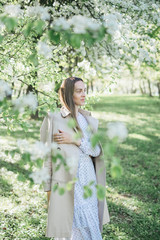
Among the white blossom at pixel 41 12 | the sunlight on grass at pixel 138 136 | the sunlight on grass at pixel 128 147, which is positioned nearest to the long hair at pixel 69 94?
the white blossom at pixel 41 12

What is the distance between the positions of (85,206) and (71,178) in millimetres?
337

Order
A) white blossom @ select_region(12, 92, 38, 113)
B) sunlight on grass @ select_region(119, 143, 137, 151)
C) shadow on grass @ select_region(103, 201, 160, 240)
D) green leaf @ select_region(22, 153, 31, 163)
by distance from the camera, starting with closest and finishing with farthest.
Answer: green leaf @ select_region(22, 153, 31, 163)
white blossom @ select_region(12, 92, 38, 113)
shadow on grass @ select_region(103, 201, 160, 240)
sunlight on grass @ select_region(119, 143, 137, 151)

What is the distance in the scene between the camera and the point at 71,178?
288cm

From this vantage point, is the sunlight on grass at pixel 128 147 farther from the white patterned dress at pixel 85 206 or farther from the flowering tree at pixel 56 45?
the white patterned dress at pixel 85 206

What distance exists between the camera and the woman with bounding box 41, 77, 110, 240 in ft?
9.34

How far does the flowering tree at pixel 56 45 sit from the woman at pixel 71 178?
0.78ft

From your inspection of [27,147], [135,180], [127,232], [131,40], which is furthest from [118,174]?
[135,180]

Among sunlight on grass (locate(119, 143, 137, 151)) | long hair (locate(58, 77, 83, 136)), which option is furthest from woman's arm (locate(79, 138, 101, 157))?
sunlight on grass (locate(119, 143, 137, 151))

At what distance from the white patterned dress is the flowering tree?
0.65 metres

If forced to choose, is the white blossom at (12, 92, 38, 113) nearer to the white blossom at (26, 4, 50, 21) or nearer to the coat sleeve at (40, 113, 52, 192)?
the white blossom at (26, 4, 50, 21)

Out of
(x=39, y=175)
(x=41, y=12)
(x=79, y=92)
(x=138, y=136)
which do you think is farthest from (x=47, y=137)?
(x=138, y=136)

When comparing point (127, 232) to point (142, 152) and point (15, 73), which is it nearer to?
point (15, 73)

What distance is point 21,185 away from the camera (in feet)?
20.3

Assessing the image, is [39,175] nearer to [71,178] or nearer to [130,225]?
[71,178]
